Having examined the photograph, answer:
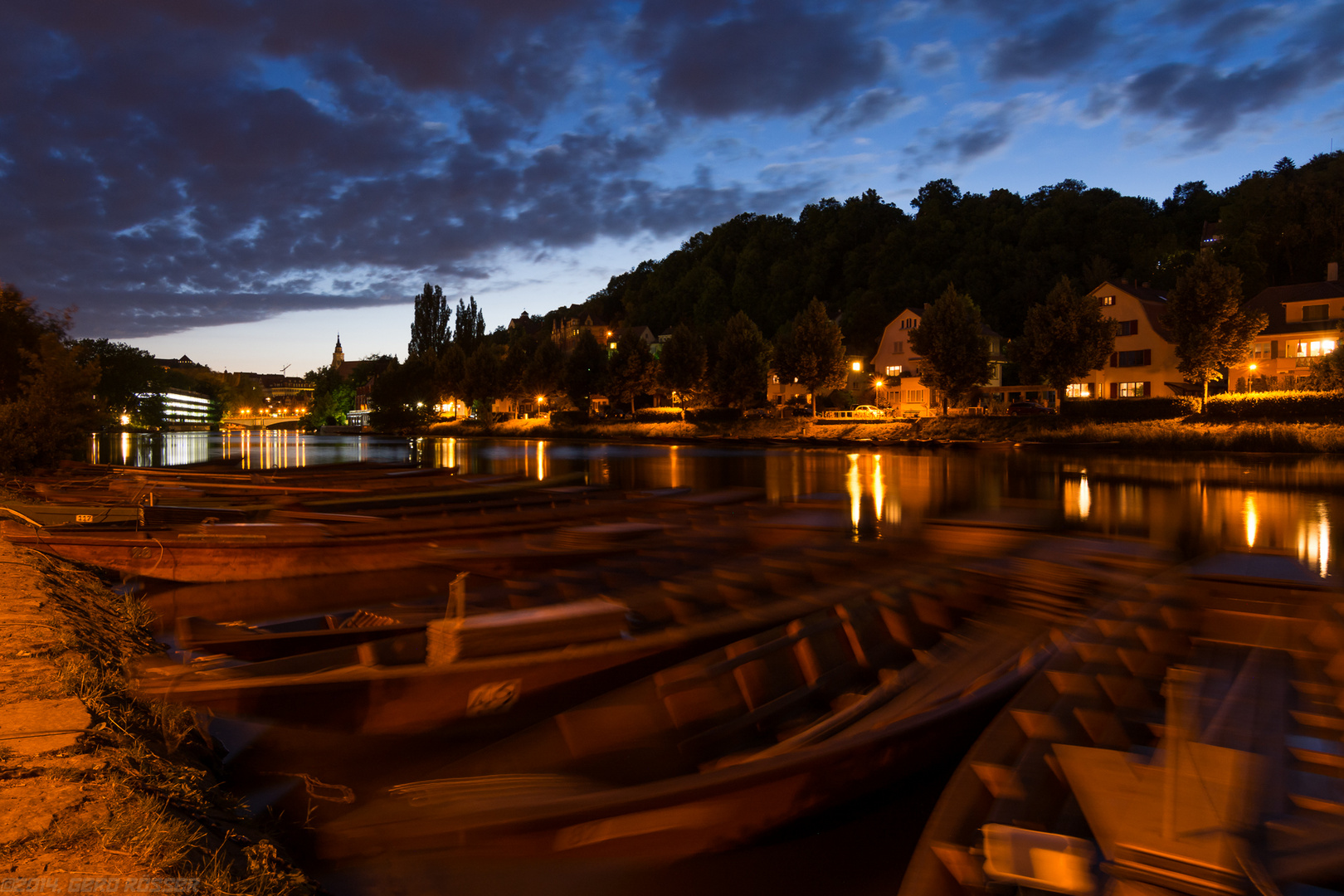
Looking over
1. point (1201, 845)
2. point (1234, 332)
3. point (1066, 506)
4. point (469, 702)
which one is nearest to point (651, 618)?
point (469, 702)

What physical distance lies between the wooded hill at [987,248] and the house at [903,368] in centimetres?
1116

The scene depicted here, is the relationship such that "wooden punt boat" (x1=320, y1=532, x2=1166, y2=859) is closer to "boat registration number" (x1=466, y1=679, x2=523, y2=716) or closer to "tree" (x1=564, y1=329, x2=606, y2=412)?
"boat registration number" (x1=466, y1=679, x2=523, y2=716)

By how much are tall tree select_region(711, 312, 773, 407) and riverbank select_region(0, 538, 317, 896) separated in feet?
223

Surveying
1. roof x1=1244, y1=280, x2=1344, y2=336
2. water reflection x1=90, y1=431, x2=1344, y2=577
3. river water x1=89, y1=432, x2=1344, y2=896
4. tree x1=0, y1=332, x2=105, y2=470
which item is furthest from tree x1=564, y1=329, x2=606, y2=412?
tree x1=0, y1=332, x2=105, y2=470

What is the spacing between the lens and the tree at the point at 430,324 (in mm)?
127625

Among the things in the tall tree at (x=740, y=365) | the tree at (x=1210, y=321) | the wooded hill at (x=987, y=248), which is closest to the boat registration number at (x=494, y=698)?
the tree at (x=1210, y=321)

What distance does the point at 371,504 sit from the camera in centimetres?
2116

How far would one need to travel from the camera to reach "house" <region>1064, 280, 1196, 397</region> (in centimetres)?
5678

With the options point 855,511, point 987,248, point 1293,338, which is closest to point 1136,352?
point 1293,338

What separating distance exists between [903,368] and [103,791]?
7580cm

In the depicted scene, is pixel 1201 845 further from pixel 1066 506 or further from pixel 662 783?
pixel 1066 506

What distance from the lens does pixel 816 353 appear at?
67625 millimetres

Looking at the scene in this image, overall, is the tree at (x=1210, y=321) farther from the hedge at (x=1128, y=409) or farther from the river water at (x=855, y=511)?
the river water at (x=855, y=511)

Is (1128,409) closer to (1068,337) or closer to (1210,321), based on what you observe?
(1068,337)
